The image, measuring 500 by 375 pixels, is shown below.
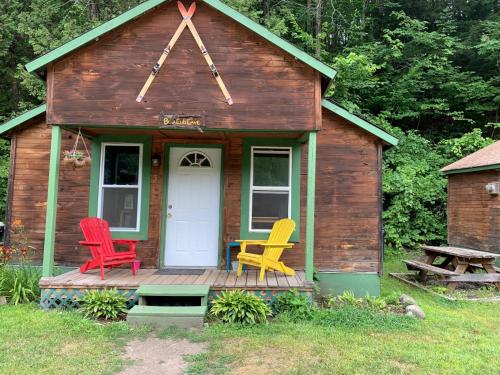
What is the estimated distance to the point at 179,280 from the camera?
18.3 ft

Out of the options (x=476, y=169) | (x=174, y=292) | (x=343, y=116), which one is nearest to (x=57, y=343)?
(x=174, y=292)

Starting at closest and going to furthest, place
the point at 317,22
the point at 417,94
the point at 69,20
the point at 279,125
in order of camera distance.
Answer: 1. the point at 279,125
2. the point at 69,20
3. the point at 317,22
4. the point at 417,94

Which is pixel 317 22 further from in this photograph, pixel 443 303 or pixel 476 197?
pixel 443 303

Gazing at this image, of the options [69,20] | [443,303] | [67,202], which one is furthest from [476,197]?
[69,20]

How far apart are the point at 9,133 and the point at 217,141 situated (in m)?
3.52

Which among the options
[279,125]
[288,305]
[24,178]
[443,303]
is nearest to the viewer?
[288,305]

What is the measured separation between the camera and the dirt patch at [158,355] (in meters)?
3.41

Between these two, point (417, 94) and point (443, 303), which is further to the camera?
point (417, 94)

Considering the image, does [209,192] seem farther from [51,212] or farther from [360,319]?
[360,319]

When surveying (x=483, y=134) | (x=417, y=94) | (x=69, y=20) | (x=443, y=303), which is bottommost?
(x=443, y=303)

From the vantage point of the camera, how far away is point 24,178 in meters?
6.75

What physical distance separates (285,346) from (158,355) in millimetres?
1232

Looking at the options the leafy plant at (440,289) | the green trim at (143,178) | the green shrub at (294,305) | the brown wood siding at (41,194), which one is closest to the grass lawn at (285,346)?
the green shrub at (294,305)

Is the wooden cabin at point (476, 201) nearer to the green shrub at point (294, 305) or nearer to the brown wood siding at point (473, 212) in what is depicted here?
the brown wood siding at point (473, 212)
